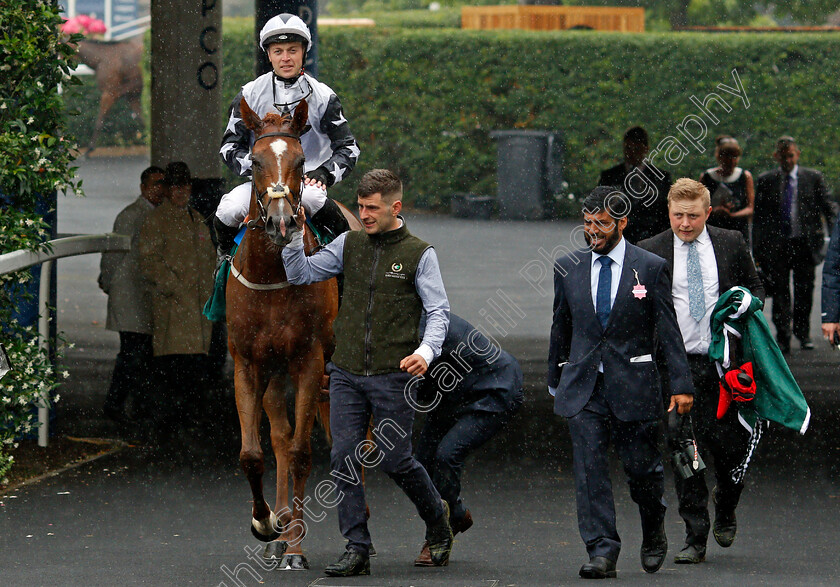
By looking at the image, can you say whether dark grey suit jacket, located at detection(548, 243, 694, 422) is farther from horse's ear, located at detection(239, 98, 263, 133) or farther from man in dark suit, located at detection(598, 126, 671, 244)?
man in dark suit, located at detection(598, 126, 671, 244)

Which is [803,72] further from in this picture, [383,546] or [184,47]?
[383,546]

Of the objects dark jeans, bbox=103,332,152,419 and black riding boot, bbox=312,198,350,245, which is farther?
dark jeans, bbox=103,332,152,419

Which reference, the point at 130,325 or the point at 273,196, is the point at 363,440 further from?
the point at 130,325

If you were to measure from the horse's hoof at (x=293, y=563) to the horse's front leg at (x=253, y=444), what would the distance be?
280mm

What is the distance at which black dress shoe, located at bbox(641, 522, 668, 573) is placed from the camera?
6.57 meters

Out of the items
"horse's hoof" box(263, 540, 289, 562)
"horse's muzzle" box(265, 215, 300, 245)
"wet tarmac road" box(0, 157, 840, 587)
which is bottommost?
"wet tarmac road" box(0, 157, 840, 587)

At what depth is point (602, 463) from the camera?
6488 millimetres

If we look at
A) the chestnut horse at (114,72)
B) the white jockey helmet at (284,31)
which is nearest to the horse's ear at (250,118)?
the white jockey helmet at (284,31)

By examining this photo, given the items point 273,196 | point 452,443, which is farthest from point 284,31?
point 452,443

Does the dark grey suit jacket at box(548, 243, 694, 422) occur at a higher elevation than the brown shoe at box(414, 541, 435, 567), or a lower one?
higher

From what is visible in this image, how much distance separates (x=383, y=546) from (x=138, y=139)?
28293mm

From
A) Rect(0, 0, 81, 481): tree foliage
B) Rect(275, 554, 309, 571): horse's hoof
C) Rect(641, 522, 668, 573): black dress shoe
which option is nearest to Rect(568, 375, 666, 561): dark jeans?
Rect(641, 522, 668, 573): black dress shoe

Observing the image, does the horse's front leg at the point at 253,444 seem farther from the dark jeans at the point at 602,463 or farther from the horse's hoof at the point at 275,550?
the dark jeans at the point at 602,463

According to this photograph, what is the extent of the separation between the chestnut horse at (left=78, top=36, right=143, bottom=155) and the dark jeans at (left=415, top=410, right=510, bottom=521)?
2669 cm
